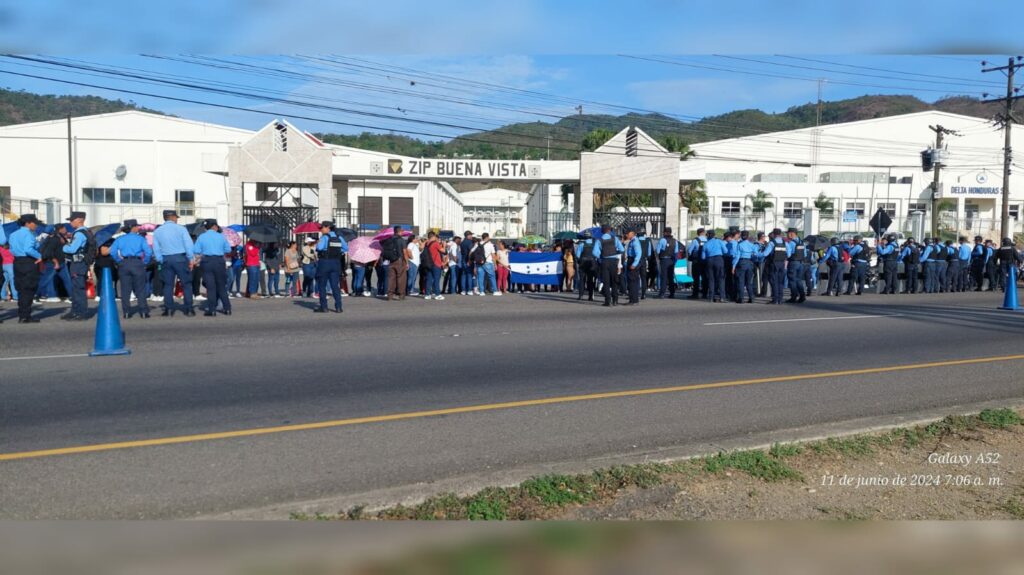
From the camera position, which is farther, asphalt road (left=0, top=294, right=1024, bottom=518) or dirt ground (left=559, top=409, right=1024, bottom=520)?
asphalt road (left=0, top=294, right=1024, bottom=518)

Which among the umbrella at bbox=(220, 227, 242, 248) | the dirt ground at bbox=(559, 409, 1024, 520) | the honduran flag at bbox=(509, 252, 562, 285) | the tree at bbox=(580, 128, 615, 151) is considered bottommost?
the dirt ground at bbox=(559, 409, 1024, 520)

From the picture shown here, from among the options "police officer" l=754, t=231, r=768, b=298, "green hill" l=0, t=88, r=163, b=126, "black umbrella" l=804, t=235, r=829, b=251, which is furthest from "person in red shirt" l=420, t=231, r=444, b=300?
"green hill" l=0, t=88, r=163, b=126

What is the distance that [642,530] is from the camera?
174 inches

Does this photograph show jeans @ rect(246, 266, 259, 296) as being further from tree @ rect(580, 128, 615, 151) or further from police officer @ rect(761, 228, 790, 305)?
tree @ rect(580, 128, 615, 151)

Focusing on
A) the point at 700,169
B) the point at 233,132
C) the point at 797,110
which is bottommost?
the point at 700,169

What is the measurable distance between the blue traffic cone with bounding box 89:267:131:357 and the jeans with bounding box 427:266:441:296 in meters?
10.0

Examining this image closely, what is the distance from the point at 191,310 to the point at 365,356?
6154mm

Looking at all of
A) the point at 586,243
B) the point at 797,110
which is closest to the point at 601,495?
the point at 586,243

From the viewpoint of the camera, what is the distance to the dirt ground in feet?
18.0

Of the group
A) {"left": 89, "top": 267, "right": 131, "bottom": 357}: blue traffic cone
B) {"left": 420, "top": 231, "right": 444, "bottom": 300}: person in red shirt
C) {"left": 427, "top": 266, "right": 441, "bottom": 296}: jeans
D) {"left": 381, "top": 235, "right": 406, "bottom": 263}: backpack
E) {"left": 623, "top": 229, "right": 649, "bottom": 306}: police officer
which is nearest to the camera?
{"left": 89, "top": 267, "right": 131, "bottom": 357}: blue traffic cone

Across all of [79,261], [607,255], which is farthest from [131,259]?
[607,255]

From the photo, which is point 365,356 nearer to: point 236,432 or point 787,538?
point 236,432

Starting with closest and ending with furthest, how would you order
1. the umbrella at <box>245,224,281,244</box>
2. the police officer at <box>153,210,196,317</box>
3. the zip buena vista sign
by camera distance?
1. the police officer at <box>153,210,196,317</box>
2. the umbrella at <box>245,224,281,244</box>
3. the zip buena vista sign

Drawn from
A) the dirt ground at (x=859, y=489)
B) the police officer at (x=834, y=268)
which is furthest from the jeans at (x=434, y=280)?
the dirt ground at (x=859, y=489)
